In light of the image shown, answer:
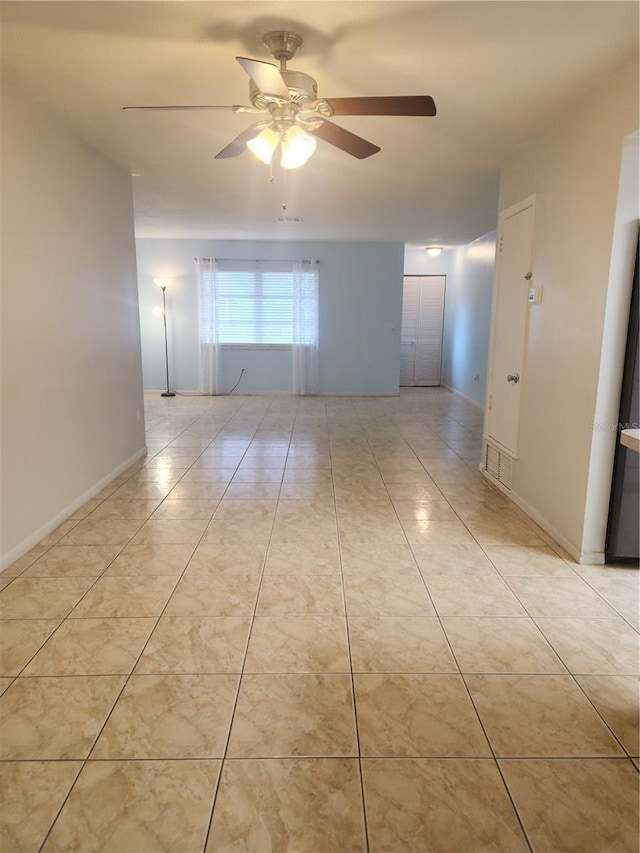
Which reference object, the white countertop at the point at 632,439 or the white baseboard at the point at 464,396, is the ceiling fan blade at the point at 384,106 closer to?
the white countertop at the point at 632,439

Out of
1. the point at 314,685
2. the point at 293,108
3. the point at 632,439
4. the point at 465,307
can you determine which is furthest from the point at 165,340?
the point at 632,439

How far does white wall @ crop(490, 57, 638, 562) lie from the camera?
247 centimetres

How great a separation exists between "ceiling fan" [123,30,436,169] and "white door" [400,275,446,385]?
6.92 m

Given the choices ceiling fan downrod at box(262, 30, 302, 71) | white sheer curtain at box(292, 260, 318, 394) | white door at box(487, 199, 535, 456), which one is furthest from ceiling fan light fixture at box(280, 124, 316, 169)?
white sheer curtain at box(292, 260, 318, 394)

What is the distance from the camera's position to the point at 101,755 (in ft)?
4.94

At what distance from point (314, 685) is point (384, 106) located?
2.26 meters

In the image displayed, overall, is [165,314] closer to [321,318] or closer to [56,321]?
[321,318]

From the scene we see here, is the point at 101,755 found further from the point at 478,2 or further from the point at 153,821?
the point at 478,2

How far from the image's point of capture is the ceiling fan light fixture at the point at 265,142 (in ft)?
7.69

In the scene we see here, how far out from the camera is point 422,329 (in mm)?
9438

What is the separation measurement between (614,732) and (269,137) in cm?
271

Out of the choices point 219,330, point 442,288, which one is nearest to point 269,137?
point 219,330

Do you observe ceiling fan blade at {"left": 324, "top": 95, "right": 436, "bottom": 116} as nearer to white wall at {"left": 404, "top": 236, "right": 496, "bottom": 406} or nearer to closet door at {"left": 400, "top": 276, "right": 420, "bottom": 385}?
white wall at {"left": 404, "top": 236, "right": 496, "bottom": 406}

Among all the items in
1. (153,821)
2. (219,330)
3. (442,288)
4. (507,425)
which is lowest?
(153,821)
